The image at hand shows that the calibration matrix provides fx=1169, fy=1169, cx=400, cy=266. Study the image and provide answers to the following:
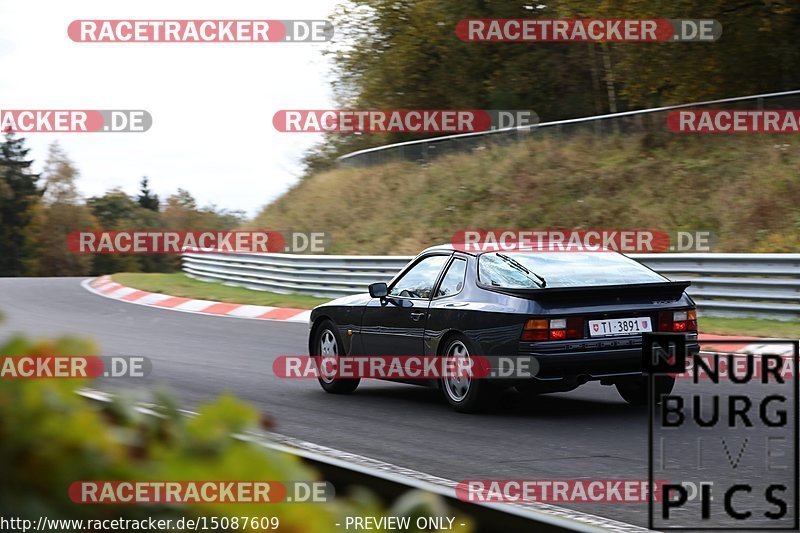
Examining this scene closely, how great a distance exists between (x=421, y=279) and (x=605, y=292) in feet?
6.57

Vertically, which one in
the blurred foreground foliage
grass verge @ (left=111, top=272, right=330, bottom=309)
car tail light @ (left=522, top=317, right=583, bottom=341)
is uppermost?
the blurred foreground foliage

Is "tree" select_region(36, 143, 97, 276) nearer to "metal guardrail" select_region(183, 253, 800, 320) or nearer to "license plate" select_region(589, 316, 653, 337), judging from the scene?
"metal guardrail" select_region(183, 253, 800, 320)

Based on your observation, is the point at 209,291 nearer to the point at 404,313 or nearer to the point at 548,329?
the point at 404,313

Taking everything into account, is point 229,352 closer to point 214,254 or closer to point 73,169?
point 214,254

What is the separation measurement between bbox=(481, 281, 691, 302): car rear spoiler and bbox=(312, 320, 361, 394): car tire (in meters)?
2.39

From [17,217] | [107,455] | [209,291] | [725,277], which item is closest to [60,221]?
[17,217]

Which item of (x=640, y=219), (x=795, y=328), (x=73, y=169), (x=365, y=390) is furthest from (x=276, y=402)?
(x=73, y=169)

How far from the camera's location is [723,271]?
15992 mm

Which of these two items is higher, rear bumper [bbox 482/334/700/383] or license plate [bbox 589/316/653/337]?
license plate [bbox 589/316/653/337]

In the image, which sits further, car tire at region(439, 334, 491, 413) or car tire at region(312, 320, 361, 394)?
car tire at region(312, 320, 361, 394)

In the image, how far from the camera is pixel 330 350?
11.0 metres

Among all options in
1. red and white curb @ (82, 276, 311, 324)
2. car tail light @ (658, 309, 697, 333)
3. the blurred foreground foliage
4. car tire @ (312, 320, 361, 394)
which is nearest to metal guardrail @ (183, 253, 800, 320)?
red and white curb @ (82, 276, 311, 324)

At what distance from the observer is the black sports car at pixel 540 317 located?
8602mm

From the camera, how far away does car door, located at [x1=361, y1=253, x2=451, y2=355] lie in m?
9.79
